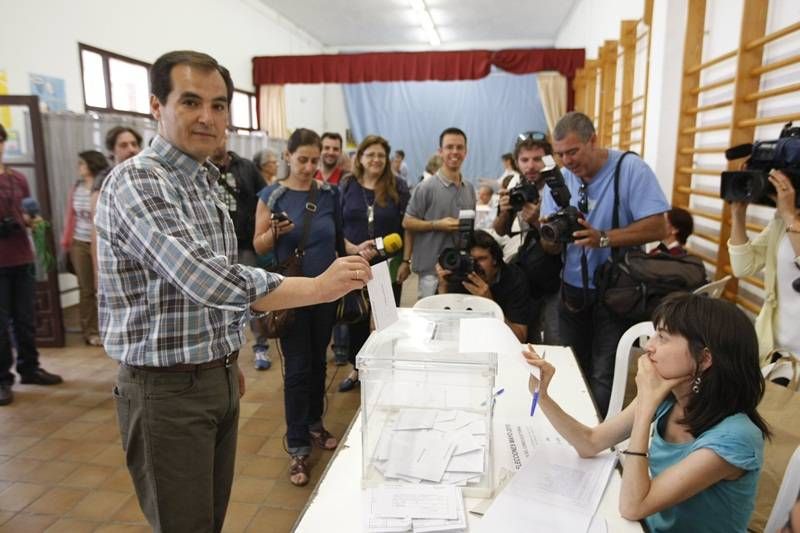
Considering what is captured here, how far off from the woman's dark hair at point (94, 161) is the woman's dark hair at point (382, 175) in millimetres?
1824

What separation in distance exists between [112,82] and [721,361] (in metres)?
5.88

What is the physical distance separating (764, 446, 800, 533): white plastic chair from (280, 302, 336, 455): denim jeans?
5.35ft

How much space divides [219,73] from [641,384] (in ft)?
3.89

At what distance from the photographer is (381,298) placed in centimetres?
115

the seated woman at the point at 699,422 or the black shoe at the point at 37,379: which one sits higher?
the seated woman at the point at 699,422

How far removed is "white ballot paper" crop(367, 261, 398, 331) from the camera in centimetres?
113

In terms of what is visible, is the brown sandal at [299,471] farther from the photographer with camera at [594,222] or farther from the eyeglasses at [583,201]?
the eyeglasses at [583,201]

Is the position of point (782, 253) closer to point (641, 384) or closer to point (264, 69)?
point (641, 384)

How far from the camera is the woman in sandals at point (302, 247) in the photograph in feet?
7.38

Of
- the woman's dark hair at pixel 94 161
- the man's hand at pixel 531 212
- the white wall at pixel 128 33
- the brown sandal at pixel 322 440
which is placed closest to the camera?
the brown sandal at pixel 322 440

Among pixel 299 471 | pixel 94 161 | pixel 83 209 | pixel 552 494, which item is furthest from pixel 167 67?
pixel 83 209

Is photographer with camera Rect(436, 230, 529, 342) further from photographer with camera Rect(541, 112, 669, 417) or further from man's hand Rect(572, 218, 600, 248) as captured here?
man's hand Rect(572, 218, 600, 248)

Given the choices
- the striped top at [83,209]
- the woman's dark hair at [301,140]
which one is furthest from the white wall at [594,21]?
the striped top at [83,209]

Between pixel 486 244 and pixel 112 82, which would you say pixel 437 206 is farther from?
pixel 112 82
